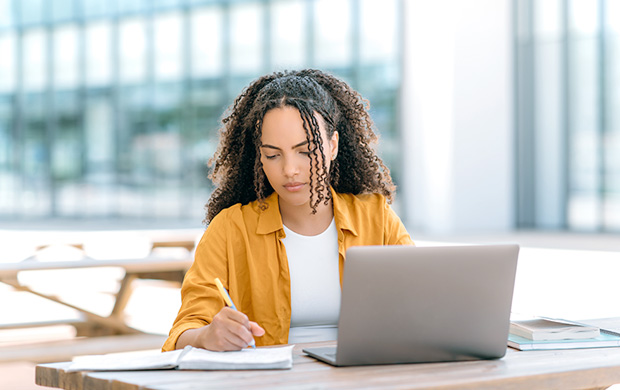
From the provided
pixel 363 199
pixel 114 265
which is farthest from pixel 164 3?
pixel 363 199

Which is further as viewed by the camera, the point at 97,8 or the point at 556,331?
the point at 97,8

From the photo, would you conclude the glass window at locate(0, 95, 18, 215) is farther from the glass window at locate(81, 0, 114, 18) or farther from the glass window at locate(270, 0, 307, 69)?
the glass window at locate(270, 0, 307, 69)

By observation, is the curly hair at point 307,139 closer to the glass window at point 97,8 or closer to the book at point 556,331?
the book at point 556,331

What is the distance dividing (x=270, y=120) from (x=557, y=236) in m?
9.41

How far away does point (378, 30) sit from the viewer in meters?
12.1

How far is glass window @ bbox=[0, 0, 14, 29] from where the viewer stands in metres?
15.7

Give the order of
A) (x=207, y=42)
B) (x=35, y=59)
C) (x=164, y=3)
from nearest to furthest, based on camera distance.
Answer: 1. (x=207, y=42)
2. (x=164, y=3)
3. (x=35, y=59)

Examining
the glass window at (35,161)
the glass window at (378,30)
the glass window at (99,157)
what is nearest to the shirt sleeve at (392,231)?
the glass window at (378,30)

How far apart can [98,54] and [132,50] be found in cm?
82

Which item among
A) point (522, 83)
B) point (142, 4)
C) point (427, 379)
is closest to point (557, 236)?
point (522, 83)

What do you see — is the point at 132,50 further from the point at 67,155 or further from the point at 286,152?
the point at 286,152

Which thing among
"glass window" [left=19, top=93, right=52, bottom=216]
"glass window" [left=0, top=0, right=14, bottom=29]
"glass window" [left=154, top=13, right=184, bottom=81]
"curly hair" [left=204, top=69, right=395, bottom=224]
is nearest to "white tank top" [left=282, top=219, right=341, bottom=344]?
"curly hair" [left=204, top=69, right=395, bottom=224]

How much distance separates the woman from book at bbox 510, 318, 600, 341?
1.51 feet

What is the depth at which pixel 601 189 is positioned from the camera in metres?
10.8
